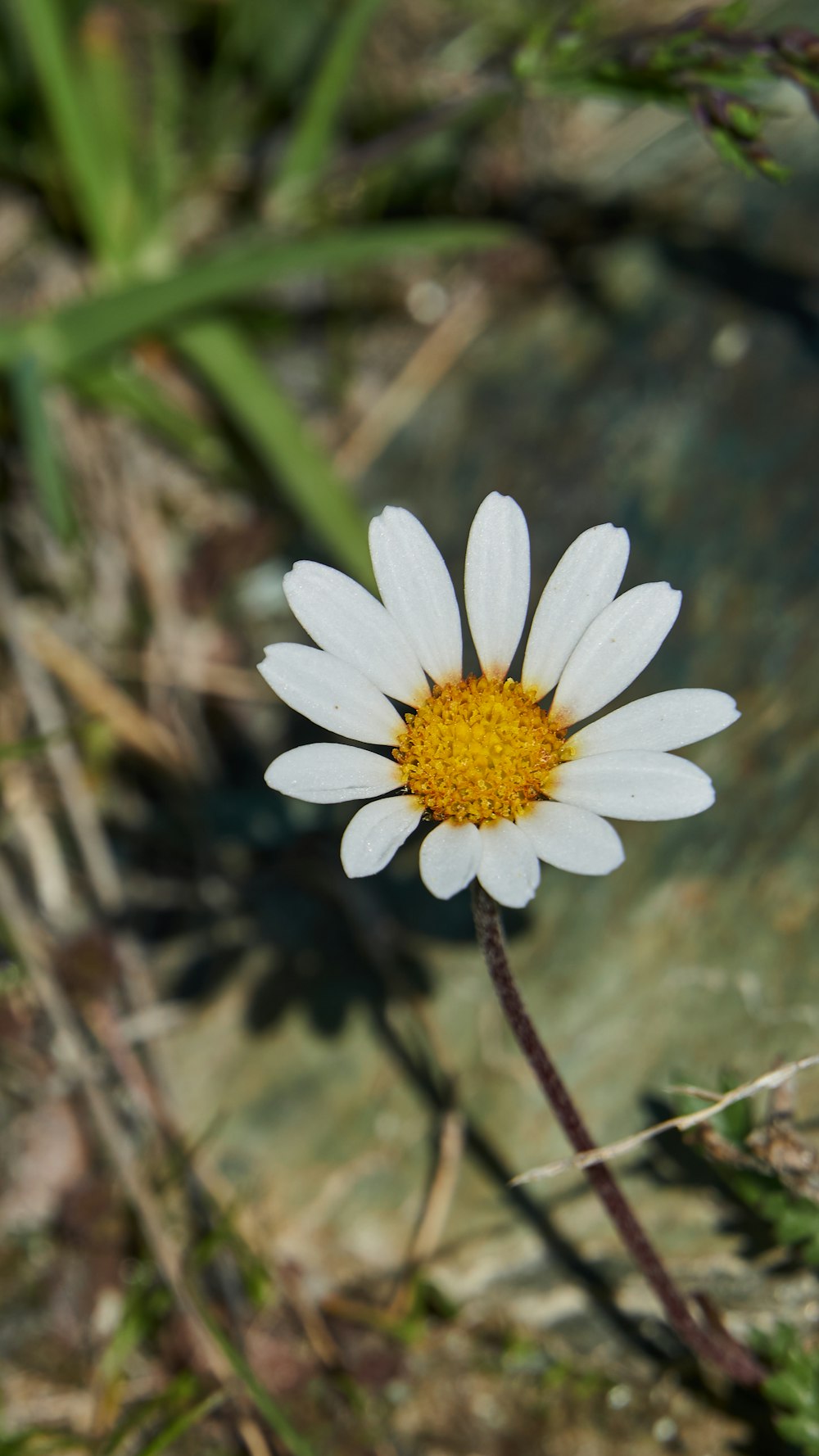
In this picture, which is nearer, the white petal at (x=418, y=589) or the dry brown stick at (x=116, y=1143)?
the white petal at (x=418, y=589)

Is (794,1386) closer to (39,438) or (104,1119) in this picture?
(104,1119)

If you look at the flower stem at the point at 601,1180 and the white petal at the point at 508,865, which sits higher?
the white petal at the point at 508,865

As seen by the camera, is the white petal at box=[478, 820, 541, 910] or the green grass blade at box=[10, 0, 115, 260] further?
the green grass blade at box=[10, 0, 115, 260]

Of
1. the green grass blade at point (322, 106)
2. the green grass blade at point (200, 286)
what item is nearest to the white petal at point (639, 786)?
the green grass blade at point (200, 286)

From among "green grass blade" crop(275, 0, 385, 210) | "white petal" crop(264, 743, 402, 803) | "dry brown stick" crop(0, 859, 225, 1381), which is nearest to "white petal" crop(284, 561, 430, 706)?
"white petal" crop(264, 743, 402, 803)

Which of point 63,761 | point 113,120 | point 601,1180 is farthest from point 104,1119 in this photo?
point 113,120

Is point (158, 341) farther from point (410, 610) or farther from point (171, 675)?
point (410, 610)

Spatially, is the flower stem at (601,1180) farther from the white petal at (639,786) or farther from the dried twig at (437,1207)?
the dried twig at (437,1207)

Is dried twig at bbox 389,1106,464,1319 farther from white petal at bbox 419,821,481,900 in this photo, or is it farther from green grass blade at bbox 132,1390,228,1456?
white petal at bbox 419,821,481,900
